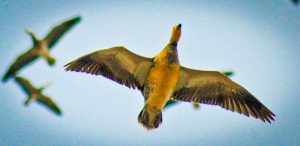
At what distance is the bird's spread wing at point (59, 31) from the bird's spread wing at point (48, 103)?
219 cm

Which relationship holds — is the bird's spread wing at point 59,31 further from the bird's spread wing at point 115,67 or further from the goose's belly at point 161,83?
the goose's belly at point 161,83

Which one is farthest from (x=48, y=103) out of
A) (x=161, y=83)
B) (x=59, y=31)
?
(x=161, y=83)

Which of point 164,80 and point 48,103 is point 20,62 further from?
point 164,80

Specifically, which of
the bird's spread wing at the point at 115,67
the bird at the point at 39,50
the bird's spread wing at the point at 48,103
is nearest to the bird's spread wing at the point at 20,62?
the bird at the point at 39,50

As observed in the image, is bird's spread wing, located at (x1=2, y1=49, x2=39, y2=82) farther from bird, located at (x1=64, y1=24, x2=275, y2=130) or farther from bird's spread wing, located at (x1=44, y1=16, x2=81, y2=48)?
bird, located at (x1=64, y1=24, x2=275, y2=130)

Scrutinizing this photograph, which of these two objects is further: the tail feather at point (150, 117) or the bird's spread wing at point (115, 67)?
the bird's spread wing at point (115, 67)

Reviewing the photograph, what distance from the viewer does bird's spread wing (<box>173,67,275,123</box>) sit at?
33.6 ft

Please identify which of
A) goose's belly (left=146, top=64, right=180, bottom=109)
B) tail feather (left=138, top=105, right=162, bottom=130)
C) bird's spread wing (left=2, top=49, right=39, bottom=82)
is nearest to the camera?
tail feather (left=138, top=105, right=162, bottom=130)

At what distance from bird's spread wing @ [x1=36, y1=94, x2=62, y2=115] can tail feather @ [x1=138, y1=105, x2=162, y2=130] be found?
343cm

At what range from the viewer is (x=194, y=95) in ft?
34.0

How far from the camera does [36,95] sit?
1224 centimetres

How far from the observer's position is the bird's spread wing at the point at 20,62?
10.6 metres

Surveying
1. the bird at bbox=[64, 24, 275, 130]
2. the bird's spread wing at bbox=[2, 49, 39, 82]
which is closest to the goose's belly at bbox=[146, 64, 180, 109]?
the bird at bbox=[64, 24, 275, 130]

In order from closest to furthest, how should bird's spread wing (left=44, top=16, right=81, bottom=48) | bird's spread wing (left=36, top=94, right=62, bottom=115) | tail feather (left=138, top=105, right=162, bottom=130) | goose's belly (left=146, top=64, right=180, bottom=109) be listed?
tail feather (left=138, top=105, right=162, bottom=130), goose's belly (left=146, top=64, right=180, bottom=109), bird's spread wing (left=44, top=16, right=81, bottom=48), bird's spread wing (left=36, top=94, right=62, bottom=115)
